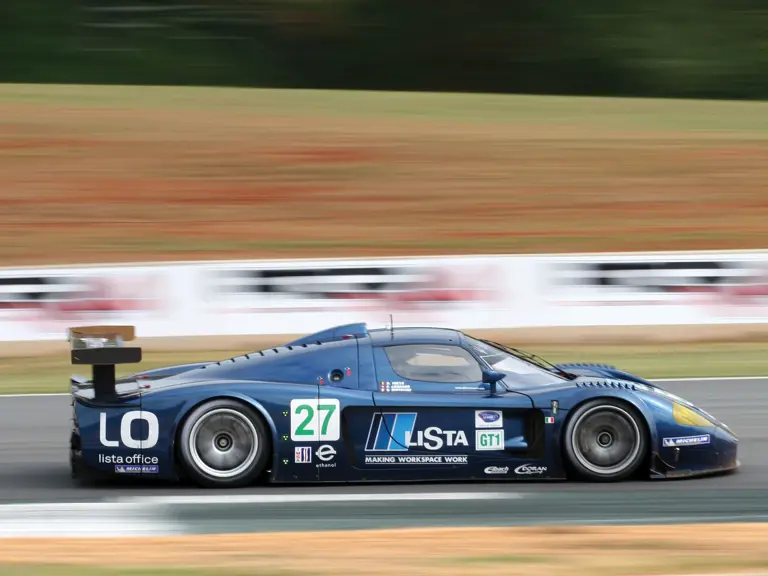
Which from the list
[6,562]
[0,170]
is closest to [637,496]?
[6,562]

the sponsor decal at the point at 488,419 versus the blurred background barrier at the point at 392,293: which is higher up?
the blurred background barrier at the point at 392,293

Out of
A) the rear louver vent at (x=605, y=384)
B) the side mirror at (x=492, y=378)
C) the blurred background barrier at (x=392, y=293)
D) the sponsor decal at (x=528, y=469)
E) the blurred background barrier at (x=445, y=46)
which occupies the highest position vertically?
the blurred background barrier at (x=445, y=46)

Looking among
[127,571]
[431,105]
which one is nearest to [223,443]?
[127,571]

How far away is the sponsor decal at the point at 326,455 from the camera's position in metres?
6.91

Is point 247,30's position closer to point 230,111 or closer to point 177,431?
point 230,111

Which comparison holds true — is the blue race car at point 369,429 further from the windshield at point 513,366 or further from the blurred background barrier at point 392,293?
the blurred background barrier at point 392,293

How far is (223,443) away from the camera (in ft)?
22.9

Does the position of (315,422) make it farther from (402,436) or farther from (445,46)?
(445,46)

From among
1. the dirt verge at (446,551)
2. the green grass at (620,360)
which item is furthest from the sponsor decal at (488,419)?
the green grass at (620,360)

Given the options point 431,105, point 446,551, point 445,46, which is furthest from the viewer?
point 445,46

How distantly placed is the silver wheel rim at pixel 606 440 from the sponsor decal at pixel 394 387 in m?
1.04

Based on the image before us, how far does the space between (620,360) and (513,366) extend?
202 inches

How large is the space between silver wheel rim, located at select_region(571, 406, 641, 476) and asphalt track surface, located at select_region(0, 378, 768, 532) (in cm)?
14

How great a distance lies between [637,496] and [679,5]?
30.3 meters
